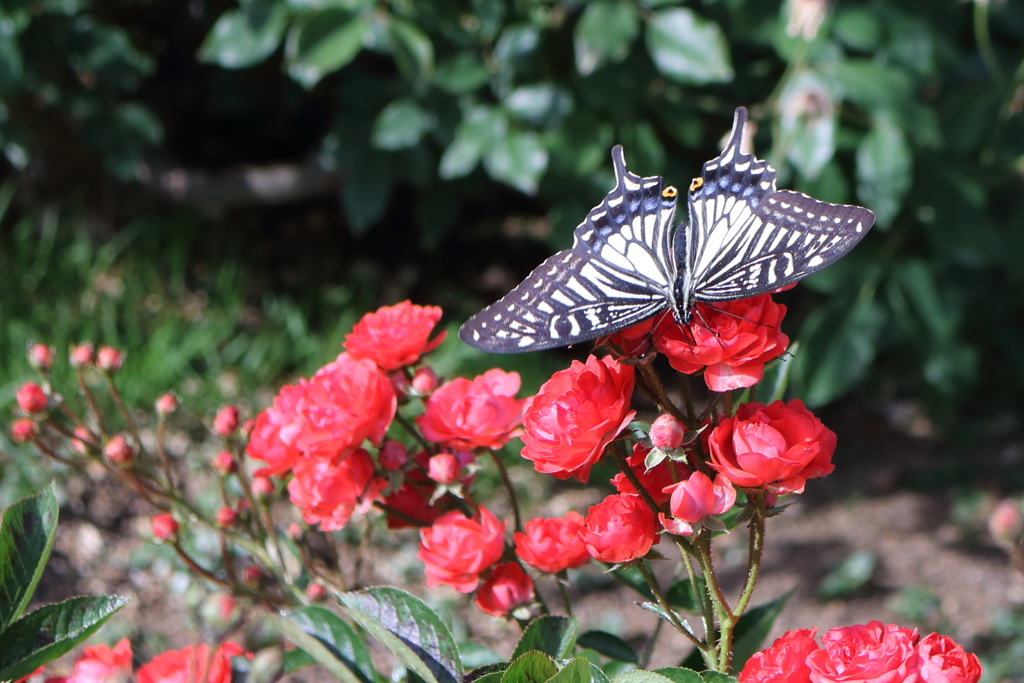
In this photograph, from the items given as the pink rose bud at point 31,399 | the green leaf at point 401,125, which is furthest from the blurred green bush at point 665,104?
the pink rose bud at point 31,399

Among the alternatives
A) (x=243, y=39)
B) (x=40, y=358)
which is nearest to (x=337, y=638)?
(x=40, y=358)

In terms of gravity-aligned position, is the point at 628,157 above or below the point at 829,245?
below

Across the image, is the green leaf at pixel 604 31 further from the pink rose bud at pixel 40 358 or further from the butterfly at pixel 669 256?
the pink rose bud at pixel 40 358

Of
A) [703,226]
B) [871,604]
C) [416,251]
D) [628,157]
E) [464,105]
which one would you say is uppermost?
[703,226]

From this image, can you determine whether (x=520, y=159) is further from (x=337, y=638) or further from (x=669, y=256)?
(x=337, y=638)

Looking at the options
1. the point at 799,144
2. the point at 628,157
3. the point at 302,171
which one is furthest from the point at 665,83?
the point at 302,171

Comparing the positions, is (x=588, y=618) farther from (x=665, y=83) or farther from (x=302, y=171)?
(x=302, y=171)
